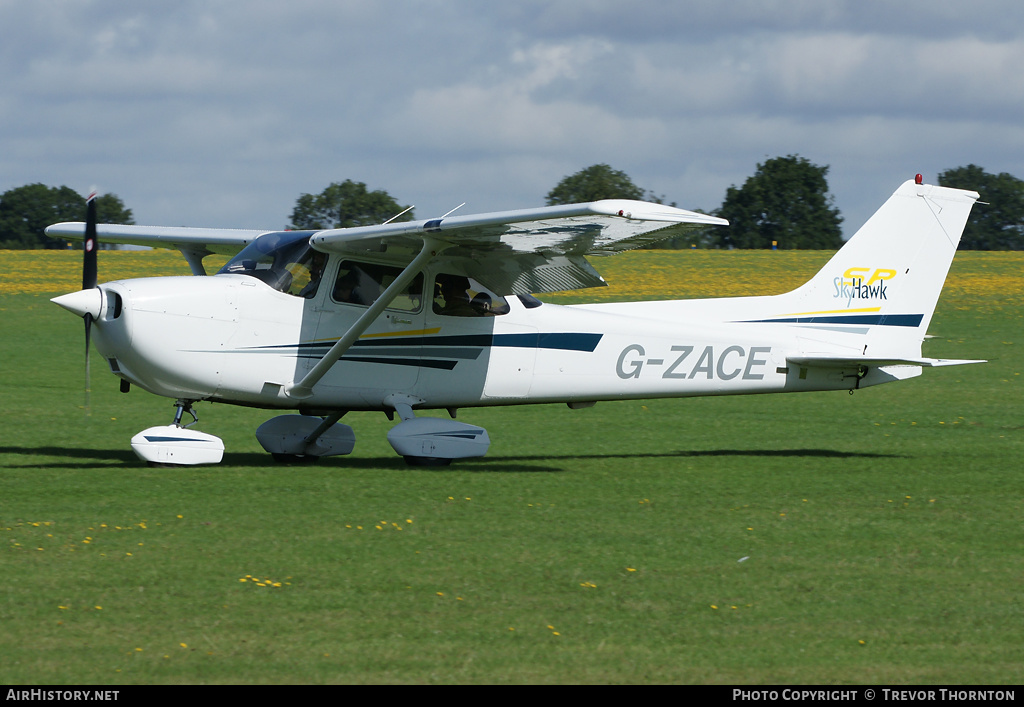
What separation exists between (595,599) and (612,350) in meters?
5.85

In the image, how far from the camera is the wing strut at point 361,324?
35.2ft

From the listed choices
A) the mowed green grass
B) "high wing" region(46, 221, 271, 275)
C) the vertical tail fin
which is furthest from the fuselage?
"high wing" region(46, 221, 271, 275)

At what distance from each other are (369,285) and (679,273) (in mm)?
36695

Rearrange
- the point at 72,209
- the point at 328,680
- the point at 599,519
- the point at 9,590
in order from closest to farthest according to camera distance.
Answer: the point at 328,680 < the point at 9,590 < the point at 599,519 < the point at 72,209

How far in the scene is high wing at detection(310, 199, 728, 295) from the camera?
9141 mm

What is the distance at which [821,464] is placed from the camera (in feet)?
39.7

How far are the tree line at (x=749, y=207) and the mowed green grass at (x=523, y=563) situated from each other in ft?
165

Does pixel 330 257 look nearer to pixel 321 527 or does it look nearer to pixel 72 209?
pixel 321 527

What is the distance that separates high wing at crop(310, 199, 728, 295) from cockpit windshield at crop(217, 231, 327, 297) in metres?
0.21

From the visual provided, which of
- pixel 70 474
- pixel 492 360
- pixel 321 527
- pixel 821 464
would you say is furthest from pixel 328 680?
pixel 821 464

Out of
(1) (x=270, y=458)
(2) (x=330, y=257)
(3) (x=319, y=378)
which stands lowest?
(1) (x=270, y=458)

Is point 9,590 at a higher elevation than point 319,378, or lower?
lower

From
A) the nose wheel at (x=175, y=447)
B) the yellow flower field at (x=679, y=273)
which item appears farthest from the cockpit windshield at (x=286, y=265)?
the yellow flower field at (x=679, y=273)

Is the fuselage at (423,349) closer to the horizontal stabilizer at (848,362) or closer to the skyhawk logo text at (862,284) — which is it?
the horizontal stabilizer at (848,362)
